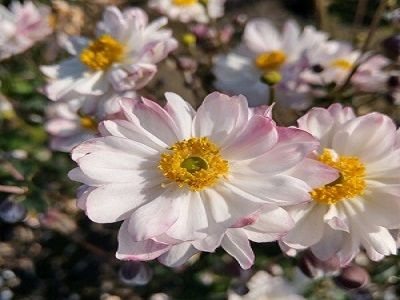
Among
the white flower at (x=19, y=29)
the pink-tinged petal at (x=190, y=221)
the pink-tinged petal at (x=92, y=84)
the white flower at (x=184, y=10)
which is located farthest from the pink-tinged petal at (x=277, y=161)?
the white flower at (x=184, y=10)

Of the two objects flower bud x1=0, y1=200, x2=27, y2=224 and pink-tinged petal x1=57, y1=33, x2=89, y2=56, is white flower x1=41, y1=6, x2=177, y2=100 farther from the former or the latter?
flower bud x1=0, y1=200, x2=27, y2=224

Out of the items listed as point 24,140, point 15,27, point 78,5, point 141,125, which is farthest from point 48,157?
point 141,125

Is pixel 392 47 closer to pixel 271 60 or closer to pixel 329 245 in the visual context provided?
pixel 271 60

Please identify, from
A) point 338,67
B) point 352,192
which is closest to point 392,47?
point 338,67

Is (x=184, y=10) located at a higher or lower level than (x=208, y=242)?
lower

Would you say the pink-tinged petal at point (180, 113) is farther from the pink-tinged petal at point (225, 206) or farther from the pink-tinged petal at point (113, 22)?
the pink-tinged petal at point (113, 22)

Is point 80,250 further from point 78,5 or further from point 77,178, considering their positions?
point 77,178
